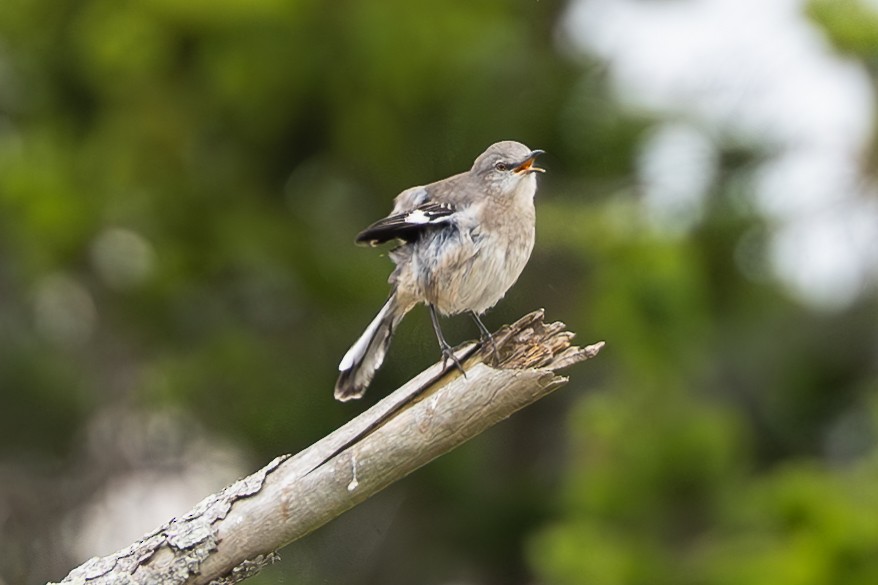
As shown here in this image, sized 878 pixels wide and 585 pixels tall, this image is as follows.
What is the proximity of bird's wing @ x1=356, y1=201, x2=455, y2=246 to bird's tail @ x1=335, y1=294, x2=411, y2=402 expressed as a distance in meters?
0.30

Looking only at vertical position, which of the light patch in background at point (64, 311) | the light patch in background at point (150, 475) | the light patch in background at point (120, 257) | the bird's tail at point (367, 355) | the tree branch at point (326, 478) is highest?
the light patch in background at point (64, 311)

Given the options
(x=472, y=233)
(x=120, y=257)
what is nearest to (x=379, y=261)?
(x=120, y=257)

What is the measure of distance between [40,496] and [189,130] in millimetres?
2795

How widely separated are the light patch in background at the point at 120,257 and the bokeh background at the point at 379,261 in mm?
16

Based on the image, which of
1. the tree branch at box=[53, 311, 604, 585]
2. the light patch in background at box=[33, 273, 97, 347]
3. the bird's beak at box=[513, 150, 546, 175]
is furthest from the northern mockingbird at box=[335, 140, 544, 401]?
the light patch in background at box=[33, 273, 97, 347]

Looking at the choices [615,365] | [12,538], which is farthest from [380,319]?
[12,538]

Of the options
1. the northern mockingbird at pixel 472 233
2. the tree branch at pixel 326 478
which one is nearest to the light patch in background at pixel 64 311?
the northern mockingbird at pixel 472 233

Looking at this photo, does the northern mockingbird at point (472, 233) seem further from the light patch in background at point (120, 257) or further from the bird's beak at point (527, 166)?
the light patch in background at point (120, 257)

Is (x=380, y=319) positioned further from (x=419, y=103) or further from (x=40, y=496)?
(x=40, y=496)

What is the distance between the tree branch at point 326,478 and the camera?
3.13 metres

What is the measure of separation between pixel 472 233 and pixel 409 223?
0.71 feet

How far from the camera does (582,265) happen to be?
25.1 ft

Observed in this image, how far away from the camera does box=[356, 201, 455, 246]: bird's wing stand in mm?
3775

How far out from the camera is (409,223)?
3.89 metres
